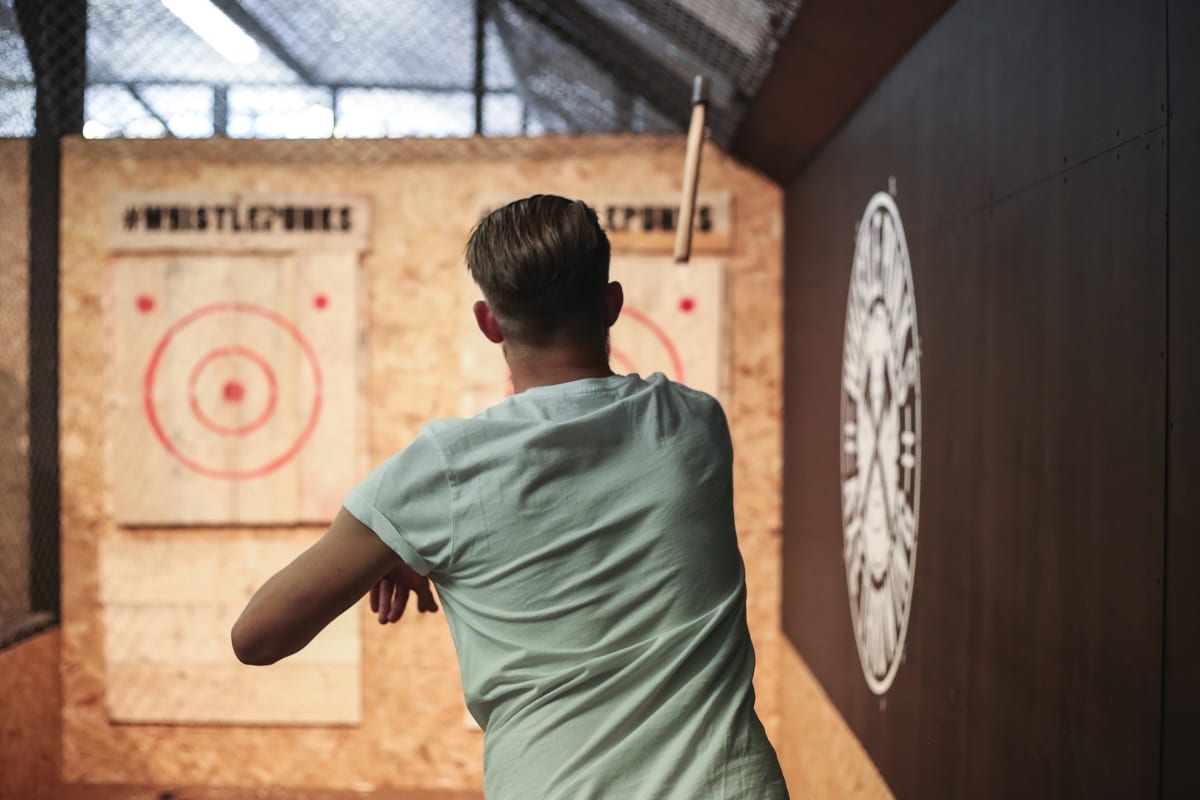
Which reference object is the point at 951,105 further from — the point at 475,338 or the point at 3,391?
the point at 3,391

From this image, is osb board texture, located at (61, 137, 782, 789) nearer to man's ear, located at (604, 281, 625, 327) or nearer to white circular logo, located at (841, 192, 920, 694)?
white circular logo, located at (841, 192, 920, 694)

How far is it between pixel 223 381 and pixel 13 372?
0.57 m

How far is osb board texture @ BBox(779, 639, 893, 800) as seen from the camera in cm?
189

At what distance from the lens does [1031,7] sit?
1114 millimetres

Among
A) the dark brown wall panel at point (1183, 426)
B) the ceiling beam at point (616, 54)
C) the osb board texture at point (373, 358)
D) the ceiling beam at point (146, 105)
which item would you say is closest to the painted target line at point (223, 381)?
the osb board texture at point (373, 358)

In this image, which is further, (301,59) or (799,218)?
(301,59)

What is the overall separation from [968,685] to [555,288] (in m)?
0.92

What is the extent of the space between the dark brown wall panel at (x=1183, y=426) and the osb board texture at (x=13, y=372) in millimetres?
2923

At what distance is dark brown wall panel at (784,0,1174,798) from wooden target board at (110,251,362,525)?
1744mm

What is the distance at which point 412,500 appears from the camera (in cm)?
67

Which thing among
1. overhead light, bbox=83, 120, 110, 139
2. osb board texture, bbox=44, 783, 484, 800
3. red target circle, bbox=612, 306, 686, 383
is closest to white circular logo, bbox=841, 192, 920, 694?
red target circle, bbox=612, 306, 686, 383

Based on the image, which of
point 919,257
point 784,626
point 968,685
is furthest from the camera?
point 784,626

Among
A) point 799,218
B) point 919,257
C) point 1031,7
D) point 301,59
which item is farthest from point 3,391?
point 1031,7

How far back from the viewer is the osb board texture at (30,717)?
8.86 ft
